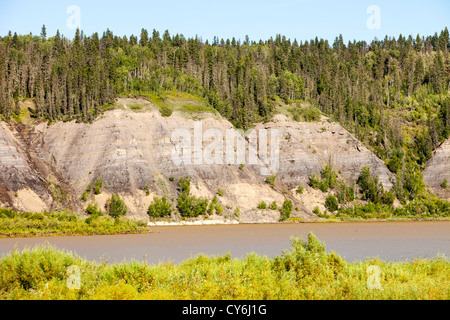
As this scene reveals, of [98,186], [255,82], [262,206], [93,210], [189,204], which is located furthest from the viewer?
[255,82]

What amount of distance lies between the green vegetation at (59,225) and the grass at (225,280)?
4292 cm

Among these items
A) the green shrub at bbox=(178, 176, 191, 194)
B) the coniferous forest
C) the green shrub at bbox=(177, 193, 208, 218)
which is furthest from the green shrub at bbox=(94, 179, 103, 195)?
the coniferous forest

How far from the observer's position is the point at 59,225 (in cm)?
6938

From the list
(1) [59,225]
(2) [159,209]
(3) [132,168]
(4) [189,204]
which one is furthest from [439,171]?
(1) [59,225]

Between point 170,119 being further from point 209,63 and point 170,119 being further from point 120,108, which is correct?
point 209,63

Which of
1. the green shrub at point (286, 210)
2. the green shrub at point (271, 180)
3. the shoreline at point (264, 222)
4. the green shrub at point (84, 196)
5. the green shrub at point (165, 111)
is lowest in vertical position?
the shoreline at point (264, 222)

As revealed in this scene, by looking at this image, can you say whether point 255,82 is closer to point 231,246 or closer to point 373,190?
point 373,190

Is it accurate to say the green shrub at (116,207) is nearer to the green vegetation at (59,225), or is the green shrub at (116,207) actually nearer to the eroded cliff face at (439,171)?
the green vegetation at (59,225)

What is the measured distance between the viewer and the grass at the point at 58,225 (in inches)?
2581

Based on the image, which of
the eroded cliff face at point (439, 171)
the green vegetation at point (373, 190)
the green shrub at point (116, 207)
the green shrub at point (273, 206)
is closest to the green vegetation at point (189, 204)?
the green shrub at point (116, 207)

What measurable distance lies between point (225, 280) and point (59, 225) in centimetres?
5107

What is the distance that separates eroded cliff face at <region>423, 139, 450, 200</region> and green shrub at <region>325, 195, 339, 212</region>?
2785 cm

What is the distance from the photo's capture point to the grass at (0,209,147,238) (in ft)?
215

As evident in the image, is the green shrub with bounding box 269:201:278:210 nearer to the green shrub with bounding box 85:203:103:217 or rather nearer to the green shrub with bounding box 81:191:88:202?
the green shrub with bounding box 85:203:103:217
